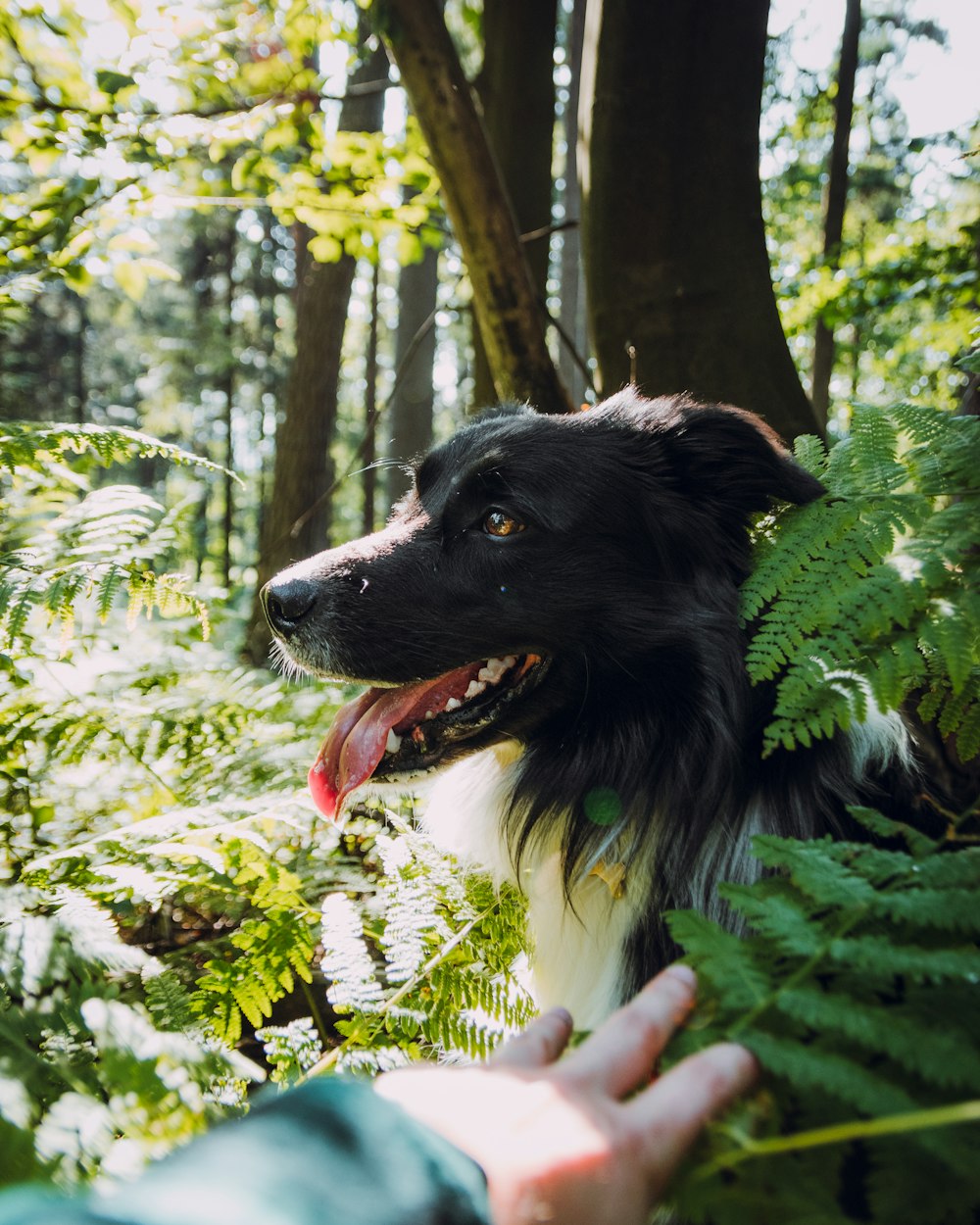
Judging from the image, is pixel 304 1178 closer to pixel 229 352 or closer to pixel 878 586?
pixel 878 586

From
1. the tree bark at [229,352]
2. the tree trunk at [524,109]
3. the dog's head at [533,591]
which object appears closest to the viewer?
the dog's head at [533,591]

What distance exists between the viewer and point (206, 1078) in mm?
1301

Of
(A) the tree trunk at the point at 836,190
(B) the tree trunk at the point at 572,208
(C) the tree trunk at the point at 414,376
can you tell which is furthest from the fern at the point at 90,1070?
(B) the tree trunk at the point at 572,208

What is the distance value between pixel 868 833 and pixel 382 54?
41.5 feet

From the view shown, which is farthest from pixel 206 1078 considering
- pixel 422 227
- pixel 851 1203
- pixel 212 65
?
pixel 422 227

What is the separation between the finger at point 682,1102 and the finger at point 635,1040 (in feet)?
0.19

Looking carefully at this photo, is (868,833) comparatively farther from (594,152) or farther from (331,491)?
(331,491)

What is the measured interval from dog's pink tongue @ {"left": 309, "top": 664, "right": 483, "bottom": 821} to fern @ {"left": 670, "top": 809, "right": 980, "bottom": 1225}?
151cm

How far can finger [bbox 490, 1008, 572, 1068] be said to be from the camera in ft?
3.81

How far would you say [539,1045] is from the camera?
120 centimetres

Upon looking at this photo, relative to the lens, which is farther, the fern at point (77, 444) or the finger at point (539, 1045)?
the fern at point (77, 444)

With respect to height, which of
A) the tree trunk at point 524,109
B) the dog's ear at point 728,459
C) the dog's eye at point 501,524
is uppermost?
the tree trunk at point 524,109

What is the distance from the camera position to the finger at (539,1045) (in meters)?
1.16

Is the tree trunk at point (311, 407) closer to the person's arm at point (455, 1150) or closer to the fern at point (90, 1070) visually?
the fern at point (90, 1070)
